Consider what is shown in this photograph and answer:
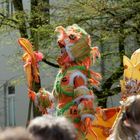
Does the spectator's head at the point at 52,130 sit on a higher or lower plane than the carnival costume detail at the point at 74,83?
lower

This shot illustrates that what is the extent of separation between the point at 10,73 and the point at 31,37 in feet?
30.9

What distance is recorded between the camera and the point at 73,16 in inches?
386

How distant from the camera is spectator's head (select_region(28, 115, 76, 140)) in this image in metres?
2.68

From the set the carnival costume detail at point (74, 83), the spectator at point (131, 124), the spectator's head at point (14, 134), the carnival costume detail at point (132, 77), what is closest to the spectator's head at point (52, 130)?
the spectator's head at point (14, 134)

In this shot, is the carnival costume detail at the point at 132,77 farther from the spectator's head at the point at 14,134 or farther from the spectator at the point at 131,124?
the spectator's head at the point at 14,134

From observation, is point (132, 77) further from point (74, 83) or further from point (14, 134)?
point (14, 134)

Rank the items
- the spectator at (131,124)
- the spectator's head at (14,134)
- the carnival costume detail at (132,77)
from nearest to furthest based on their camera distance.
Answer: the spectator's head at (14,134) → the spectator at (131,124) → the carnival costume detail at (132,77)

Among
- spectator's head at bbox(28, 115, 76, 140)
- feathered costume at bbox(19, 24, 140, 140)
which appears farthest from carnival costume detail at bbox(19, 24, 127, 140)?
spectator's head at bbox(28, 115, 76, 140)

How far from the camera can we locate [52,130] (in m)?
2.70

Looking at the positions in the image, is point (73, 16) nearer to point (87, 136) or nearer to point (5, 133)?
point (87, 136)

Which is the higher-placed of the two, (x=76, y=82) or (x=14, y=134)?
(x=76, y=82)

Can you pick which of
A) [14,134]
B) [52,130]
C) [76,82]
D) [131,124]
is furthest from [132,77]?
[14,134]

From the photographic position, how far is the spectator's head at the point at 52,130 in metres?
2.68

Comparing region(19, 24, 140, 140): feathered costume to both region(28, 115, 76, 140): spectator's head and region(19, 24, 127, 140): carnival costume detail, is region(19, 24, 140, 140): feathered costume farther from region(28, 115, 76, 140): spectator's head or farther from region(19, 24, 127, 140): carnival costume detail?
region(28, 115, 76, 140): spectator's head
